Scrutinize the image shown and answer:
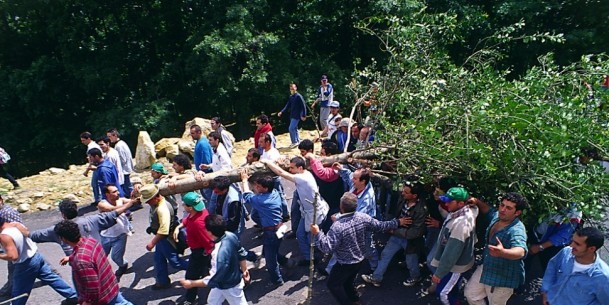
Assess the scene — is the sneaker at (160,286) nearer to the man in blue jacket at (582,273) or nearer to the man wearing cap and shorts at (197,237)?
the man wearing cap and shorts at (197,237)

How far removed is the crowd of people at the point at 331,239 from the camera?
4.75 meters

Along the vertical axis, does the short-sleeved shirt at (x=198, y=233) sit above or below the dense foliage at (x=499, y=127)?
below

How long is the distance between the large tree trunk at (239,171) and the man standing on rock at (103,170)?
2.02 meters

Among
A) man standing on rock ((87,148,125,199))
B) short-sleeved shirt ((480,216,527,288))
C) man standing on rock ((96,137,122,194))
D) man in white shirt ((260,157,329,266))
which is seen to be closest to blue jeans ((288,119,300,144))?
man standing on rock ((96,137,122,194))

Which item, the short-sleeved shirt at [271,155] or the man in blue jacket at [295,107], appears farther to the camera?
the man in blue jacket at [295,107]

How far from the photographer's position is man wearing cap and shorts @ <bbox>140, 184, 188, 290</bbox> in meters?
6.07

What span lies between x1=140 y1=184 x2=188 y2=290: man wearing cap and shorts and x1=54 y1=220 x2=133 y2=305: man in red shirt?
3.34 ft

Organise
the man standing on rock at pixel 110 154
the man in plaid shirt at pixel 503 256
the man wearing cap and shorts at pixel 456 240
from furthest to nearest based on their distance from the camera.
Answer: the man standing on rock at pixel 110 154, the man wearing cap and shorts at pixel 456 240, the man in plaid shirt at pixel 503 256

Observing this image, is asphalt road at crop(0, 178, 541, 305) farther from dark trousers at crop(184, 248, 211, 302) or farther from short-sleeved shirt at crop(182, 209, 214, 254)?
short-sleeved shirt at crop(182, 209, 214, 254)

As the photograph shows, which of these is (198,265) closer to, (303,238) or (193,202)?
(193,202)

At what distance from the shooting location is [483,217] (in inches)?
223

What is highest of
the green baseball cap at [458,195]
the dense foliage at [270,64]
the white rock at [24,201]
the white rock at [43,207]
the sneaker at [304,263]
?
the dense foliage at [270,64]

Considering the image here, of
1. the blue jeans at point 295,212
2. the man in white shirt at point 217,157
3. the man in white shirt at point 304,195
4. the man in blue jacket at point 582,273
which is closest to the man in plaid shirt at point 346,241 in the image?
the man in white shirt at point 304,195

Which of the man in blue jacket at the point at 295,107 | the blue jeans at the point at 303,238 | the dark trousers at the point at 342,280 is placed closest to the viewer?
the dark trousers at the point at 342,280
